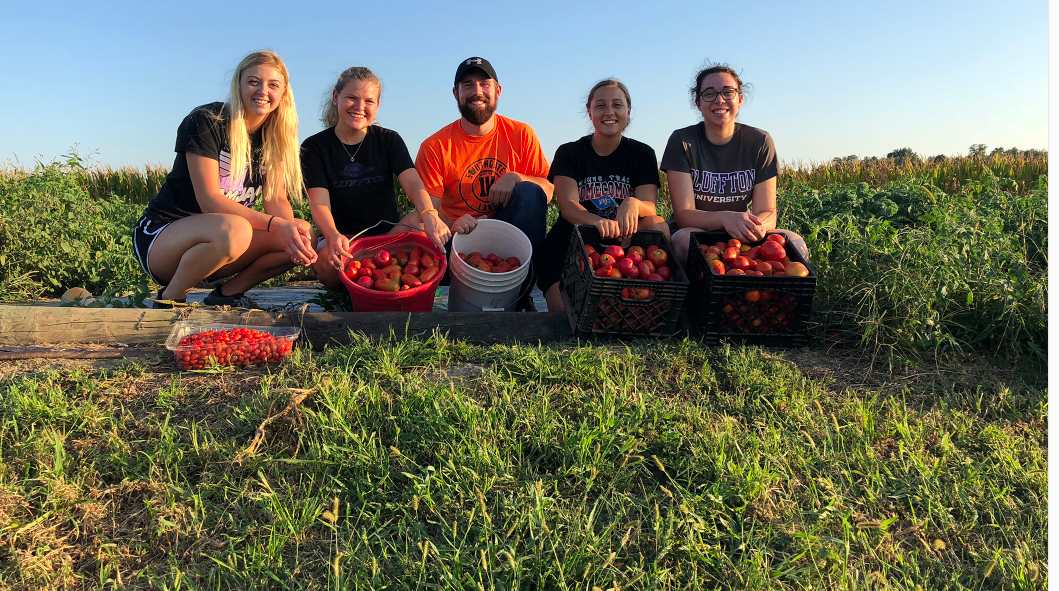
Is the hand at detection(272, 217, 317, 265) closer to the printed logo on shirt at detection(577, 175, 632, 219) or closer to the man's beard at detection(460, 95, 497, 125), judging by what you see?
the man's beard at detection(460, 95, 497, 125)

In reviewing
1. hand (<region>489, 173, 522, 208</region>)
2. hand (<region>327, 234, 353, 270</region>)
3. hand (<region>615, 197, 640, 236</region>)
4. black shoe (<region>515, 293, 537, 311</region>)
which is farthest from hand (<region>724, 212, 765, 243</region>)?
hand (<region>327, 234, 353, 270</region>)

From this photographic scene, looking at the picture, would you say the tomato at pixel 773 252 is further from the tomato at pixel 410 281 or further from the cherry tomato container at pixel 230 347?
the cherry tomato container at pixel 230 347

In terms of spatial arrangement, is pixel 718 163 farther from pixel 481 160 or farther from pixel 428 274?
pixel 428 274

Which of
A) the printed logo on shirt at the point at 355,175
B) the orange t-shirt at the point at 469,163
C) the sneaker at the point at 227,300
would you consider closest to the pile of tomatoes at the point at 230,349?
the sneaker at the point at 227,300

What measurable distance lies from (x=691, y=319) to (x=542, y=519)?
2.04m

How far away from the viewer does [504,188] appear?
183 inches

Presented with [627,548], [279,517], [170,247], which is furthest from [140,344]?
[627,548]

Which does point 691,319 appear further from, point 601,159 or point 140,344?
point 140,344

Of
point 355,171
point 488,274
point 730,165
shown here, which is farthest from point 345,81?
point 730,165

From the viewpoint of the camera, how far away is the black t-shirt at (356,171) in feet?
14.5

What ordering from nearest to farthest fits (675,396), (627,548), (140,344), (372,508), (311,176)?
(627,548), (372,508), (675,396), (140,344), (311,176)

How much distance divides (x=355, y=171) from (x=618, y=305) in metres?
2.09

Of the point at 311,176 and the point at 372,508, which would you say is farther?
the point at 311,176

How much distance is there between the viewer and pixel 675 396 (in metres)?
2.92
